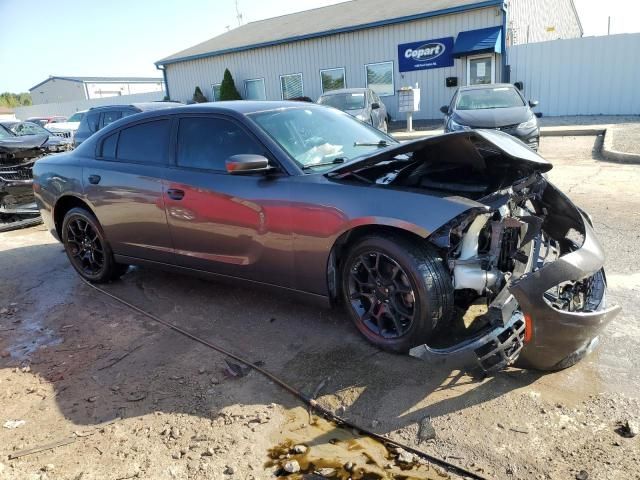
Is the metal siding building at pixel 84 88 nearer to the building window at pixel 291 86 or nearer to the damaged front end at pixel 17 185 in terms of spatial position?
the building window at pixel 291 86

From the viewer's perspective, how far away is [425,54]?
64.1 ft

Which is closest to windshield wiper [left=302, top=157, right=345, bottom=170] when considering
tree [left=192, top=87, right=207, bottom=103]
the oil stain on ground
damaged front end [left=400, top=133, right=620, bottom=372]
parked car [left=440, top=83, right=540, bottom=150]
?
damaged front end [left=400, top=133, right=620, bottom=372]

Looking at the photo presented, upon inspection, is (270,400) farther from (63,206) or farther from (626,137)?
(626,137)

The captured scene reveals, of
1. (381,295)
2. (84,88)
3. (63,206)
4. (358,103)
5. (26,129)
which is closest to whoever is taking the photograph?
(381,295)

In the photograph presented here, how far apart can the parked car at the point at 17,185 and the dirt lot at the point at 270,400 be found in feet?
14.2

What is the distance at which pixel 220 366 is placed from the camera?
11.2 feet

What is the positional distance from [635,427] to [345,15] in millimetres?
23634

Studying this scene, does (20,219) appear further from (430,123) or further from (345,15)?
(345,15)

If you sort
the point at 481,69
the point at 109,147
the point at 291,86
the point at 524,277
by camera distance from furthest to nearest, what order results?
the point at 291,86 → the point at 481,69 → the point at 109,147 → the point at 524,277

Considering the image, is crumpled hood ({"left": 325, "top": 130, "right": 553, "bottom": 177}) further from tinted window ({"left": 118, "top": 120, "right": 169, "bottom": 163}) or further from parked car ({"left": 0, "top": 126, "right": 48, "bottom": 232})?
parked car ({"left": 0, "top": 126, "right": 48, "bottom": 232})

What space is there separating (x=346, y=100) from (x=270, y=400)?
37.9ft

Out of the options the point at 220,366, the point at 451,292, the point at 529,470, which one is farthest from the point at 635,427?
the point at 220,366

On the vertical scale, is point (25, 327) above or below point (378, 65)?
below

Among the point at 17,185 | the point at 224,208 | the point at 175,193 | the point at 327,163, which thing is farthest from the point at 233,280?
the point at 17,185
